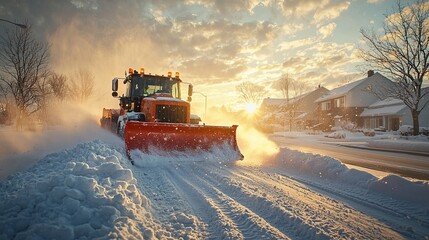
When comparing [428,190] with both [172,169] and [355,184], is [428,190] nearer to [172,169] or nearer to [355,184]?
[355,184]

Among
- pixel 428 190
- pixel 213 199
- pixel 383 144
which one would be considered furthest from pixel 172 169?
pixel 383 144

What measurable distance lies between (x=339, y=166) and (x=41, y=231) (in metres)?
6.05

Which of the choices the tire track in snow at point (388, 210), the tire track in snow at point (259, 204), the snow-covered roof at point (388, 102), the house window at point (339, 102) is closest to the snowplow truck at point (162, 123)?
the tire track in snow at point (259, 204)

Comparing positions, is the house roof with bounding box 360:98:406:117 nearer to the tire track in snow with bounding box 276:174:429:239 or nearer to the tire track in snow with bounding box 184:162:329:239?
the tire track in snow with bounding box 276:174:429:239

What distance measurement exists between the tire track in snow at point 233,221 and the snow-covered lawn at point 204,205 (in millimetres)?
13

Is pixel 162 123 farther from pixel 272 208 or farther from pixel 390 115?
pixel 390 115

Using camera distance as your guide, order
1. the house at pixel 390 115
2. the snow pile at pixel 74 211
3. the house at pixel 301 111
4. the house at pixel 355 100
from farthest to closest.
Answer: the house at pixel 301 111
the house at pixel 355 100
the house at pixel 390 115
the snow pile at pixel 74 211

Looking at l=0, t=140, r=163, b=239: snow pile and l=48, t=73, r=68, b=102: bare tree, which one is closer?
l=0, t=140, r=163, b=239: snow pile

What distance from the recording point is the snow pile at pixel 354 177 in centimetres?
406

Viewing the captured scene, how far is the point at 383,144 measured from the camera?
14.7 meters

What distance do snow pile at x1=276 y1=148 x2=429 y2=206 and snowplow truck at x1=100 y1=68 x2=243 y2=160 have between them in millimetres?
1681

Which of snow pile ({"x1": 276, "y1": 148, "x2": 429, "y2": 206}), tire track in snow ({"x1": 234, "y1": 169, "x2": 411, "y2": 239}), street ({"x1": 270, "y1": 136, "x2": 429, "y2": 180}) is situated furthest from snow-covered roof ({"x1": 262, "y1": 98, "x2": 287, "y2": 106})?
tire track in snow ({"x1": 234, "y1": 169, "x2": 411, "y2": 239})

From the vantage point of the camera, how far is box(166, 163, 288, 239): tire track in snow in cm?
268

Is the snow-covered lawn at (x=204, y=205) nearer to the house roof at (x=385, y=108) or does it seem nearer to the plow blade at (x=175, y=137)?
the plow blade at (x=175, y=137)
